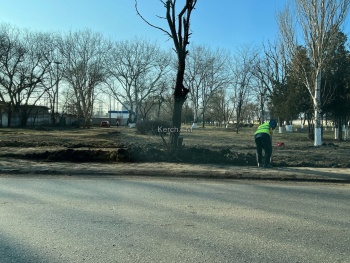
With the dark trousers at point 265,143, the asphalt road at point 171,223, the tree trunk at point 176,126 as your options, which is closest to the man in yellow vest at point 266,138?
the dark trousers at point 265,143

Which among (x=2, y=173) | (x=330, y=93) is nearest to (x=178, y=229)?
→ (x=2, y=173)

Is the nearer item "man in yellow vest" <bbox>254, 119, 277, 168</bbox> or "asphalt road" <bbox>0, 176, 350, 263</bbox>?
"asphalt road" <bbox>0, 176, 350, 263</bbox>

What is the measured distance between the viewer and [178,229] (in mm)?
5133

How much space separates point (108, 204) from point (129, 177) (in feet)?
11.7

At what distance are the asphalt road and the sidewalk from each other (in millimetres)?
1448

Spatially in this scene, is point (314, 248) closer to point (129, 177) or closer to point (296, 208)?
point (296, 208)

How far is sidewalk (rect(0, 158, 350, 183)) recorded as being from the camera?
10.2m

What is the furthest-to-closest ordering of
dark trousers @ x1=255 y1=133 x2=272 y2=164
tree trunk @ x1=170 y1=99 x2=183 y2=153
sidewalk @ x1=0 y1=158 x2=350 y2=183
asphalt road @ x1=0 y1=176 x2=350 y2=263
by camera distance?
tree trunk @ x1=170 y1=99 x2=183 y2=153 < dark trousers @ x1=255 y1=133 x2=272 y2=164 < sidewalk @ x1=0 y1=158 x2=350 y2=183 < asphalt road @ x1=0 y1=176 x2=350 y2=263

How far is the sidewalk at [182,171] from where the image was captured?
10.2 meters

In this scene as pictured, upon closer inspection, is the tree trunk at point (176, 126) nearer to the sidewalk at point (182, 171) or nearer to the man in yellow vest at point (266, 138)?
the sidewalk at point (182, 171)

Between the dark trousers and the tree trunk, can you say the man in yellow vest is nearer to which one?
the dark trousers

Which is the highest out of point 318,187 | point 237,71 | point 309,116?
point 237,71

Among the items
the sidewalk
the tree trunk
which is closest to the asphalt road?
the sidewalk

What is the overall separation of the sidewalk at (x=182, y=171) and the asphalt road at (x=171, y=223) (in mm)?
1448
